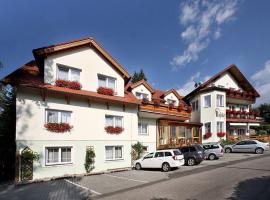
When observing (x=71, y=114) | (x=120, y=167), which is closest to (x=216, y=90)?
(x=120, y=167)

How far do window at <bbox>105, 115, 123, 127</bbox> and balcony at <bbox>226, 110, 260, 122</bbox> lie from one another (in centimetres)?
1954

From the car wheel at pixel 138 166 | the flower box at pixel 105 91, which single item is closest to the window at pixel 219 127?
the car wheel at pixel 138 166

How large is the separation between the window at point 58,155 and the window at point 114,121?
4057 mm

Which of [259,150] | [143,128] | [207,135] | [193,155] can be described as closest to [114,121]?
[143,128]

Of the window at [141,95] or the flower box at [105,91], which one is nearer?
the flower box at [105,91]

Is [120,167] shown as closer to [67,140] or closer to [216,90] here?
[67,140]

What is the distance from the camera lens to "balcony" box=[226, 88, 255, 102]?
118 ft

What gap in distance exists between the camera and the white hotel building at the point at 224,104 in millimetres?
33281

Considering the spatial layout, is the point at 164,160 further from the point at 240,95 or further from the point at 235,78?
the point at 235,78

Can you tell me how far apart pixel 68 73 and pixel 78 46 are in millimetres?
2362

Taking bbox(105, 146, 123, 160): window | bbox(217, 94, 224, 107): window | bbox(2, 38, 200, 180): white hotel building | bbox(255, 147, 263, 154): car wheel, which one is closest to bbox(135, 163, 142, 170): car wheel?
bbox(2, 38, 200, 180): white hotel building

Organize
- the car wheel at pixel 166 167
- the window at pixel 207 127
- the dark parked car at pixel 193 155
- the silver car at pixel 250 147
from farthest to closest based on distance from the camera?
the window at pixel 207 127 → the silver car at pixel 250 147 → the dark parked car at pixel 193 155 → the car wheel at pixel 166 167

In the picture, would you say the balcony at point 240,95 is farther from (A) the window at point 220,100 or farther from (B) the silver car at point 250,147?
(B) the silver car at point 250,147

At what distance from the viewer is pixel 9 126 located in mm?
21594
